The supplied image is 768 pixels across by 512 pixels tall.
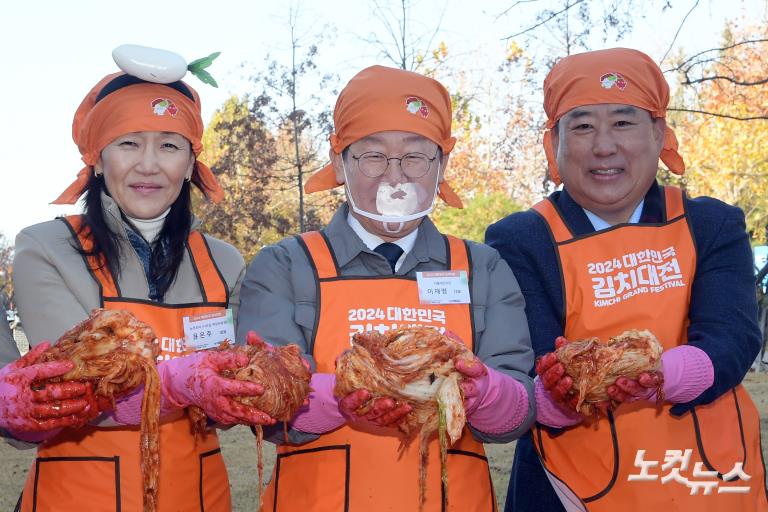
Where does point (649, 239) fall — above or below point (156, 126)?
below

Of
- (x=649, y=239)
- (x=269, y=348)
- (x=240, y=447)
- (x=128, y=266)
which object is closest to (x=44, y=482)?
(x=128, y=266)

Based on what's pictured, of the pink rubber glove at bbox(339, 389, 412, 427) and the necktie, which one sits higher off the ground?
the necktie

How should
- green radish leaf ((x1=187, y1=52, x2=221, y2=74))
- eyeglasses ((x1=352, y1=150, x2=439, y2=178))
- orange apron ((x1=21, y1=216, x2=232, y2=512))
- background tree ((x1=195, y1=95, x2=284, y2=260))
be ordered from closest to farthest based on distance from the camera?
orange apron ((x1=21, y1=216, x2=232, y2=512)) < eyeglasses ((x1=352, y1=150, x2=439, y2=178)) < green radish leaf ((x1=187, y1=52, x2=221, y2=74)) < background tree ((x1=195, y1=95, x2=284, y2=260))

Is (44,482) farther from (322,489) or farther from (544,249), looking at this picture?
(544,249)

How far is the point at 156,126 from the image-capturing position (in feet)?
10.6

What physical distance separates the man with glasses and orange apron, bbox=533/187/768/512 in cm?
31

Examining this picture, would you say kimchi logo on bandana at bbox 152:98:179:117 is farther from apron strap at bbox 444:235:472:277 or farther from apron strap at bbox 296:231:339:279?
apron strap at bbox 444:235:472:277

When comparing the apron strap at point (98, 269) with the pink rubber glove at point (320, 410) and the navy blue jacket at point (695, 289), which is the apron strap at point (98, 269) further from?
the navy blue jacket at point (695, 289)

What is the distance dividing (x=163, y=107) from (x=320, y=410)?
4.62ft

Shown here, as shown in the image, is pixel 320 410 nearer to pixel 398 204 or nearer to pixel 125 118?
pixel 398 204

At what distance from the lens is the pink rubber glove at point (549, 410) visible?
9.55ft

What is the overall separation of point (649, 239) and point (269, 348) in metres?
1.60

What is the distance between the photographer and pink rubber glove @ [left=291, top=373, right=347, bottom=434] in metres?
2.63

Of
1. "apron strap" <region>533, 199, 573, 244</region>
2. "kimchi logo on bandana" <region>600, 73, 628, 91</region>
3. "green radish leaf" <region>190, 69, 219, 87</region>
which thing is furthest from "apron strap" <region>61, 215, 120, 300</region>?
"kimchi logo on bandana" <region>600, 73, 628, 91</region>
